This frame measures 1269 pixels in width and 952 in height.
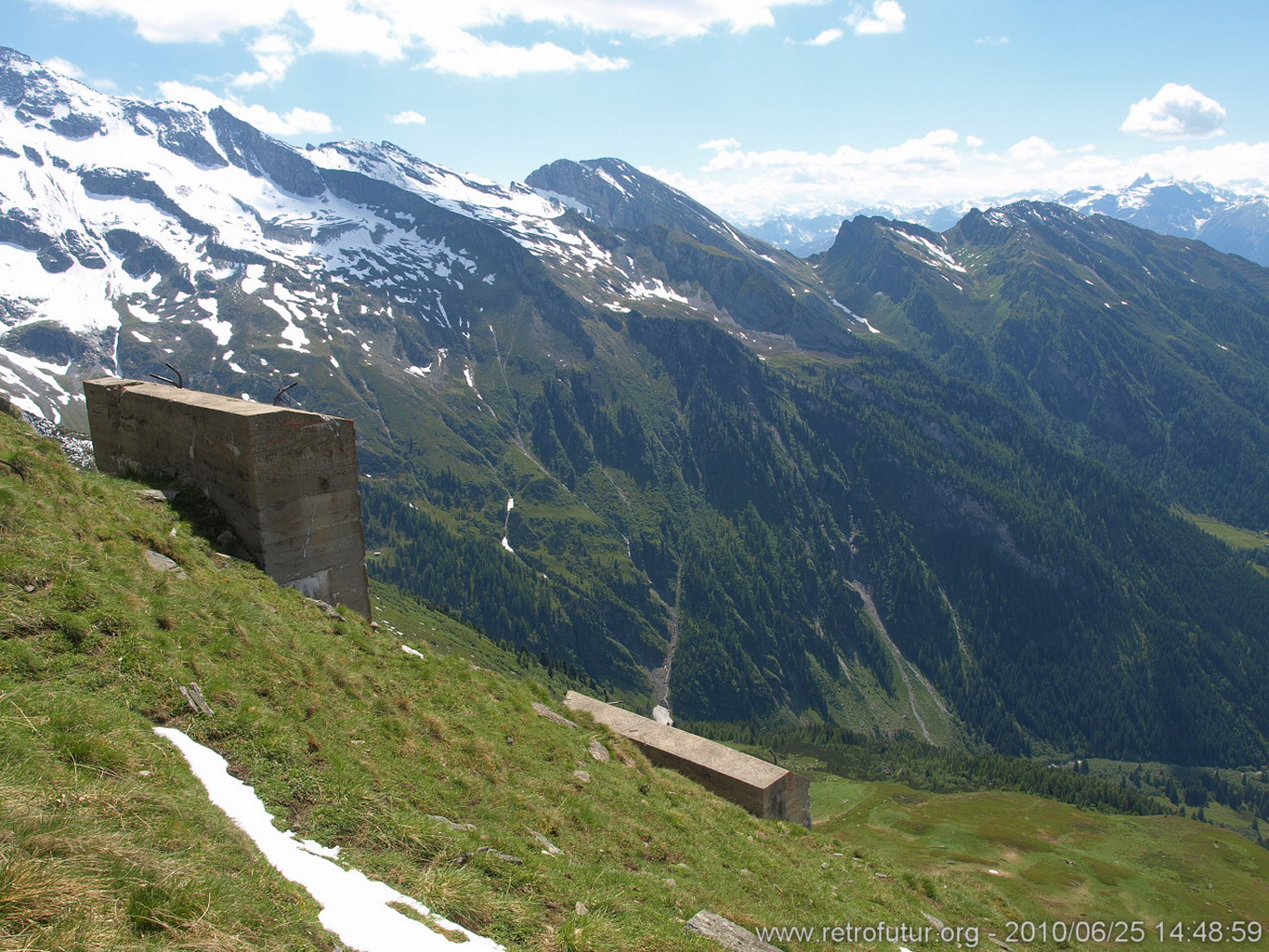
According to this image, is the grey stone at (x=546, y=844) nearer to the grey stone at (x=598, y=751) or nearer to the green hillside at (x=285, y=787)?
the green hillside at (x=285, y=787)

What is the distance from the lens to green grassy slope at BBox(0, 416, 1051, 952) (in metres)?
7.34

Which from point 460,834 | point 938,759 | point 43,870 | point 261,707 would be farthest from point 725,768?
point 938,759

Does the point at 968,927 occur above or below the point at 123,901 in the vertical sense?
below

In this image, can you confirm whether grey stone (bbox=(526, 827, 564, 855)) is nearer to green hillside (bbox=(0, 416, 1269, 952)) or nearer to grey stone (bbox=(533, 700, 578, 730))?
green hillside (bbox=(0, 416, 1269, 952))

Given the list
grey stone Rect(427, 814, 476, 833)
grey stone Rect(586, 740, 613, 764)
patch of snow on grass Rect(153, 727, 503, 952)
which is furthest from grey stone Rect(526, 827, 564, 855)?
grey stone Rect(586, 740, 613, 764)

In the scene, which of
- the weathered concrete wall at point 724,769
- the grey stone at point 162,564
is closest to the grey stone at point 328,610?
the grey stone at point 162,564

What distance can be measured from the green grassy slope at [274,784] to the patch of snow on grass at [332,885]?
0.30m

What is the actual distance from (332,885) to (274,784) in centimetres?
256

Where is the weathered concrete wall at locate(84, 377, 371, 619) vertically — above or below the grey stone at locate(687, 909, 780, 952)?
above

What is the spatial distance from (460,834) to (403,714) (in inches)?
183

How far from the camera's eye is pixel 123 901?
22.0ft

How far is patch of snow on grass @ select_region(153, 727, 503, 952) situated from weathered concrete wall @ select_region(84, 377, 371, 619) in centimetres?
1060

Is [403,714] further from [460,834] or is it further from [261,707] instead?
[460,834]

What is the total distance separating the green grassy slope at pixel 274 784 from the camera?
734cm
